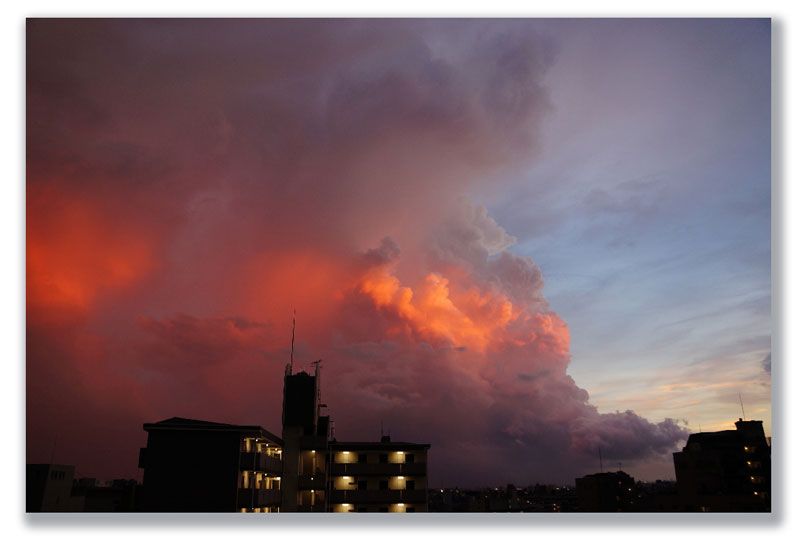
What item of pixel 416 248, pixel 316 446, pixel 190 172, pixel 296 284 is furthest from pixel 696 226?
pixel 316 446

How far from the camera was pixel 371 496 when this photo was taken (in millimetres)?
17797

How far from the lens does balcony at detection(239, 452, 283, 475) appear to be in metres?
13.6

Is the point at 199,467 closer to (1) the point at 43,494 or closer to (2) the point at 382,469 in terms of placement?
(1) the point at 43,494

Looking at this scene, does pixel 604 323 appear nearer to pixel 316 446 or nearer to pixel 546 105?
pixel 546 105

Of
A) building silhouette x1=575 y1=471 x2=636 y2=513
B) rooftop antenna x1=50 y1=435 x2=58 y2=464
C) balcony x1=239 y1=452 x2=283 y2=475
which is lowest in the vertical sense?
building silhouette x1=575 y1=471 x2=636 y2=513

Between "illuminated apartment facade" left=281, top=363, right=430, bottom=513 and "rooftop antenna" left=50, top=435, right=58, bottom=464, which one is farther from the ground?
"rooftop antenna" left=50, top=435, right=58, bottom=464

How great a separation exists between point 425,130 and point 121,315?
21.0ft

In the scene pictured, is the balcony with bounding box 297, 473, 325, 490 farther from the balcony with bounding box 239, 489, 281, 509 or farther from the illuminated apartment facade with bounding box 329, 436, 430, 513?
the balcony with bounding box 239, 489, 281, 509

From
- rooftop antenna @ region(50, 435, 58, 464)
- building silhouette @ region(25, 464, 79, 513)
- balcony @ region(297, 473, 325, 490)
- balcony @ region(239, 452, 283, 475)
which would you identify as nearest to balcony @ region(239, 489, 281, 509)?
balcony @ region(239, 452, 283, 475)

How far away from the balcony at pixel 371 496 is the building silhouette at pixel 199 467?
4.19 m

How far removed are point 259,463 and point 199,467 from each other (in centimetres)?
165

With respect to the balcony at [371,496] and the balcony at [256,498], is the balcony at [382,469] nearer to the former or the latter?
the balcony at [371,496]

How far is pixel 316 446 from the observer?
17438 millimetres

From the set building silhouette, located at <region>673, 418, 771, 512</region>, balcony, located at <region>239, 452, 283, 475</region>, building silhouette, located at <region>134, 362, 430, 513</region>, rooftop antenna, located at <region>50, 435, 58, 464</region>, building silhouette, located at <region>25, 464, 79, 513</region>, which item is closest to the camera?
building silhouette, located at <region>25, 464, 79, 513</region>
